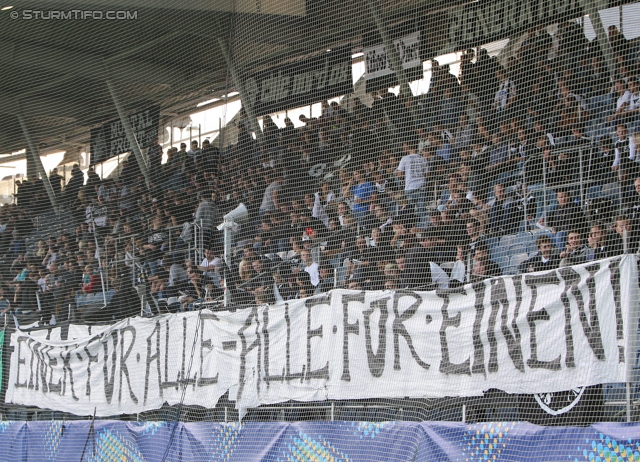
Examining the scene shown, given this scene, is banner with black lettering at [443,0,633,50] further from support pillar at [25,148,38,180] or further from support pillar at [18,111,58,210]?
support pillar at [25,148,38,180]

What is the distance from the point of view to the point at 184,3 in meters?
10.3

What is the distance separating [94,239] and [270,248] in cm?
379

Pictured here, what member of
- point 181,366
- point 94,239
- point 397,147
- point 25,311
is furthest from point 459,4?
point 25,311

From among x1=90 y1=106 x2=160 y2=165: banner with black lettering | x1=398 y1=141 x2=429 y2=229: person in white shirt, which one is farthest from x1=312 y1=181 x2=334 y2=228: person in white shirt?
x1=90 y1=106 x2=160 y2=165: banner with black lettering

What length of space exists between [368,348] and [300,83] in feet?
14.1

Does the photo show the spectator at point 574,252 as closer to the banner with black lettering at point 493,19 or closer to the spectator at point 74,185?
the banner with black lettering at point 493,19

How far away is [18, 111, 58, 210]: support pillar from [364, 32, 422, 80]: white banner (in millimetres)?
5419

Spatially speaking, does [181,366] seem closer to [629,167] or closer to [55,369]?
[55,369]

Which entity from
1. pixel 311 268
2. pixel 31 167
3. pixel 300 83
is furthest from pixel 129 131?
pixel 311 268

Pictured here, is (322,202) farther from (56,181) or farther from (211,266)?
(56,181)

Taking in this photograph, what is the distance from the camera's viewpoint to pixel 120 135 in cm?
1205

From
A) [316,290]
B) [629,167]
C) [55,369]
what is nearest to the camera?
[629,167]

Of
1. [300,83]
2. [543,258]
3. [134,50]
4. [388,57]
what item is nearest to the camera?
[543,258]

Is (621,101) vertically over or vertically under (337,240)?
over
